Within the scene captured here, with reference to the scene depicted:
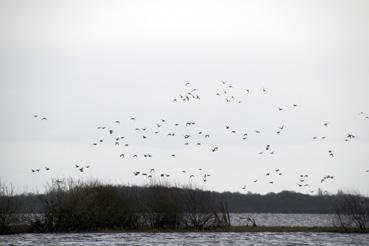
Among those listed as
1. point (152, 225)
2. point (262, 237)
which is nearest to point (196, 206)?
point (152, 225)

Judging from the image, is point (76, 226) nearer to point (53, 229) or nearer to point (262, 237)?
point (53, 229)

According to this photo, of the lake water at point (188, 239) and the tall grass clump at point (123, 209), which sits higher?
the tall grass clump at point (123, 209)

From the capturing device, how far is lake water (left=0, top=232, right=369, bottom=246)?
44.6 m

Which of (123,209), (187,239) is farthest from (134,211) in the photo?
(187,239)

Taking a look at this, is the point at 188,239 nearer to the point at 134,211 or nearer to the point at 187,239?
the point at 187,239

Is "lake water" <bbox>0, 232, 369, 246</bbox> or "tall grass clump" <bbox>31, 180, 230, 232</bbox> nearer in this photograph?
"lake water" <bbox>0, 232, 369, 246</bbox>

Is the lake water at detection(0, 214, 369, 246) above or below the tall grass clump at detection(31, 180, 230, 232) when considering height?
below

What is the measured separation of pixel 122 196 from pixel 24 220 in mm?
7887

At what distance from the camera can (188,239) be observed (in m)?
47.8

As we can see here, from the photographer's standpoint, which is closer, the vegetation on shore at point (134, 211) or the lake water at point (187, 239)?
the lake water at point (187, 239)

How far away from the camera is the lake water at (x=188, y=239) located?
44625 millimetres

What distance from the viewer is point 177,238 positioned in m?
48.9

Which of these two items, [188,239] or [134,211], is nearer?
[188,239]

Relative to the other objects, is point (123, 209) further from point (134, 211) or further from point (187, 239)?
point (187, 239)
